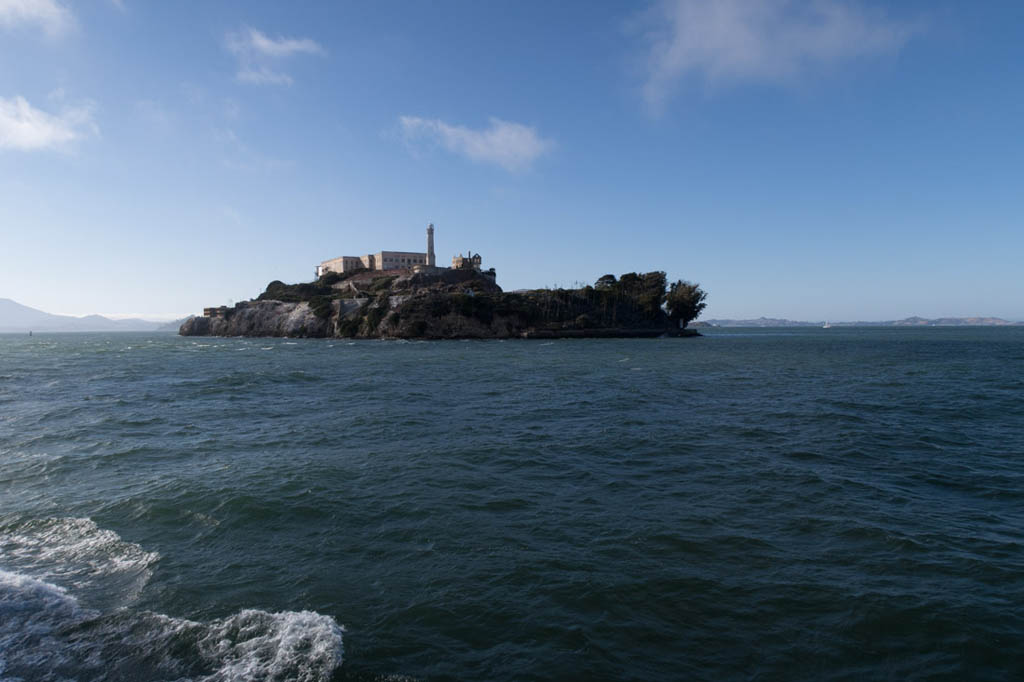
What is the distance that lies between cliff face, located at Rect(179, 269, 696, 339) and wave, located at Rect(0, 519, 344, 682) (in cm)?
10964

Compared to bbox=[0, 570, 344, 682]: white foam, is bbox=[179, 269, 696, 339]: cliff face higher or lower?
higher

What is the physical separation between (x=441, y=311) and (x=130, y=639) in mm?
113976

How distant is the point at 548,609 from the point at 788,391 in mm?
31504

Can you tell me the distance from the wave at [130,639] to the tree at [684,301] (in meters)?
145

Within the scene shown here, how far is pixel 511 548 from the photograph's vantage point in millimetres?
10766

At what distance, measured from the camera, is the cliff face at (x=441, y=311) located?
12106 cm

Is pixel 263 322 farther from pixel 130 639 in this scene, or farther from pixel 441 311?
pixel 130 639

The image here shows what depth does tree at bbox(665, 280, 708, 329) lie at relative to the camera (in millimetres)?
143125

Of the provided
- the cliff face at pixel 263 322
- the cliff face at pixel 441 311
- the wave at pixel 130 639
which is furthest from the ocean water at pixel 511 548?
the cliff face at pixel 263 322

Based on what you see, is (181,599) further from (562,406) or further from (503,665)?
(562,406)

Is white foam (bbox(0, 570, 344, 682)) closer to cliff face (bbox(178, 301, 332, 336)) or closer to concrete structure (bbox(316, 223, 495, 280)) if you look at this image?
cliff face (bbox(178, 301, 332, 336))

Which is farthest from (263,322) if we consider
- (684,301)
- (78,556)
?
(78,556)

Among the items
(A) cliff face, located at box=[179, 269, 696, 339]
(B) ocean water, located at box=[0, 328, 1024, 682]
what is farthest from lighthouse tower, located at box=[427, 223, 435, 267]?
(B) ocean water, located at box=[0, 328, 1024, 682]

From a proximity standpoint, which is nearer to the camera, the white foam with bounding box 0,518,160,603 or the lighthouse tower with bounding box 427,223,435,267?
the white foam with bounding box 0,518,160,603
